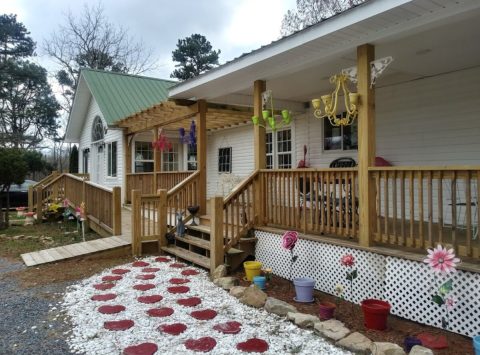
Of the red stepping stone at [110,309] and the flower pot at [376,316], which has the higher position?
the flower pot at [376,316]

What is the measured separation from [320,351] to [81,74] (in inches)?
553

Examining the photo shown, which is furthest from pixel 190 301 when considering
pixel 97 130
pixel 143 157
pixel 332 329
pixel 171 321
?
pixel 97 130

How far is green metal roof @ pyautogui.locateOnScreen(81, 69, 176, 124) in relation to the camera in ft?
43.3

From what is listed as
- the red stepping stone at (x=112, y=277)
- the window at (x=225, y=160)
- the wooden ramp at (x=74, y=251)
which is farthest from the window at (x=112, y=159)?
the red stepping stone at (x=112, y=277)

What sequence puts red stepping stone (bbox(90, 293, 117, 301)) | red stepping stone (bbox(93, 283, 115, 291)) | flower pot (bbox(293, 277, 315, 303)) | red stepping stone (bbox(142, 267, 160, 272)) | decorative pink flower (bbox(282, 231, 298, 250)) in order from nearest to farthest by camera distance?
flower pot (bbox(293, 277, 315, 303)) → red stepping stone (bbox(90, 293, 117, 301)) → decorative pink flower (bbox(282, 231, 298, 250)) → red stepping stone (bbox(93, 283, 115, 291)) → red stepping stone (bbox(142, 267, 160, 272))

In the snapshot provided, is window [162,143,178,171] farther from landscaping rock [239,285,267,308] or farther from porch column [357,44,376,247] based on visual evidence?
porch column [357,44,376,247]

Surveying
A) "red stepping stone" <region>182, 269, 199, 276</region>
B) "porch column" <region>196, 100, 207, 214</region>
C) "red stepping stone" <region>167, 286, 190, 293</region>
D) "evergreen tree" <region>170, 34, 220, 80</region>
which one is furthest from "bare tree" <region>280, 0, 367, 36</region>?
"red stepping stone" <region>167, 286, 190, 293</region>

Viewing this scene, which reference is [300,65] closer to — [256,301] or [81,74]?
[256,301]

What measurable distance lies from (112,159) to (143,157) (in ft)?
4.11

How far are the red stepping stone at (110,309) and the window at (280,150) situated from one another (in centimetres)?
602

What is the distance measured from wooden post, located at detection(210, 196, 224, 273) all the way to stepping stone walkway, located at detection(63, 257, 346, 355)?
0.34 meters

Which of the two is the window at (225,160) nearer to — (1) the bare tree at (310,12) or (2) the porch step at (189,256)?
(2) the porch step at (189,256)

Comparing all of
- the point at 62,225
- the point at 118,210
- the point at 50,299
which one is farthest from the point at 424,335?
the point at 62,225

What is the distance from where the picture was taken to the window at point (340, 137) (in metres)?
7.68
